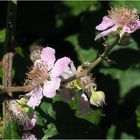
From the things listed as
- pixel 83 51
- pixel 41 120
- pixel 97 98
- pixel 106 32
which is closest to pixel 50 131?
pixel 41 120

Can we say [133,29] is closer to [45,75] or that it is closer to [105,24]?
[105,24]

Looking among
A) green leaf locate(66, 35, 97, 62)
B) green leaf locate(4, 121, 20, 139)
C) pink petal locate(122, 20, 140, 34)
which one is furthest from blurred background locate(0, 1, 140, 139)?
green leaf locate(4, 121, 20, 139)

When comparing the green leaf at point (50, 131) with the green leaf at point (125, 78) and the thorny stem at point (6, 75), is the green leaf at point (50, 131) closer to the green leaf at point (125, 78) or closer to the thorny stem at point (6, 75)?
the thorny stem at point (6, 75)

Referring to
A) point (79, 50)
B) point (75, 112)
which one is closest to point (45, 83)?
point (75, 112)

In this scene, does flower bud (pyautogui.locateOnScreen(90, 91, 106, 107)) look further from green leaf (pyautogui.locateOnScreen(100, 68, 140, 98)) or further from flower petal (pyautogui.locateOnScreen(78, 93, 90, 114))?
green leaf (pyautogui.locateOnScreen(100, 68, 140, 98))

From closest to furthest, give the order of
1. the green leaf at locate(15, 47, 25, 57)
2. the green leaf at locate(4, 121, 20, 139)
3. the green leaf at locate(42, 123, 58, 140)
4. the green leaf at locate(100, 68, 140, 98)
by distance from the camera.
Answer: the green leaf at locate(4, 121, 20, 139)
the green leaf at locate(42, 123, 58, 140)
the green leaf at locate(15, 47, 25, 57)
the green leaf at locate(100, 68, 140, 98)

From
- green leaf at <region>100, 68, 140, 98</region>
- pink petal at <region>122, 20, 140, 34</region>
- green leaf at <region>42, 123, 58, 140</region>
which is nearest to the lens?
pink petal at <region>122, 20, 140, 34</region>
